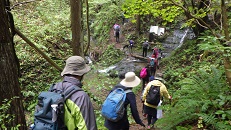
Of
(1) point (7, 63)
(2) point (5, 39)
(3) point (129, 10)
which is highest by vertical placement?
(3) point (129, 10)

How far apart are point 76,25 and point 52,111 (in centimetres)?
415

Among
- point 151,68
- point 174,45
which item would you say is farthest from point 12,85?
point 174,45

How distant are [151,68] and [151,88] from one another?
690 centimetres

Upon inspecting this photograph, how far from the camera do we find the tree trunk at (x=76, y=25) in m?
6.30

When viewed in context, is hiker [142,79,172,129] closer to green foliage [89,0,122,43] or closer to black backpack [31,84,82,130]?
black backpack [31,84,82,130]

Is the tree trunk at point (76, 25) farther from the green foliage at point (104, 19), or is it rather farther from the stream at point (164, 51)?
the green foliage at point (104, 19)

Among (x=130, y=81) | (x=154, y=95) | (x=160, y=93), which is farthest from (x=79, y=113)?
(x=160, y=93)

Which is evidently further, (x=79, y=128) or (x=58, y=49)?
(x=58, y=49)

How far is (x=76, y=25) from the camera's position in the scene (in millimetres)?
6484

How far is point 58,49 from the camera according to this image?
36.1 ft

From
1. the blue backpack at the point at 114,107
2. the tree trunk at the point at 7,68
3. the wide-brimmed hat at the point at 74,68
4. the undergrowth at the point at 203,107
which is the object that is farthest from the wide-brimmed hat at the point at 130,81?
the tree trunk at the point at 7,68

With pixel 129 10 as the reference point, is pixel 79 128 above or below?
below

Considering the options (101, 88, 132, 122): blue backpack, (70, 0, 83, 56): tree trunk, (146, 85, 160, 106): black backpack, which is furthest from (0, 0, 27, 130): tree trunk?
(146, 85, 160, 106): black backpack

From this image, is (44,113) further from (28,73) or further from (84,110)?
(28,73)
